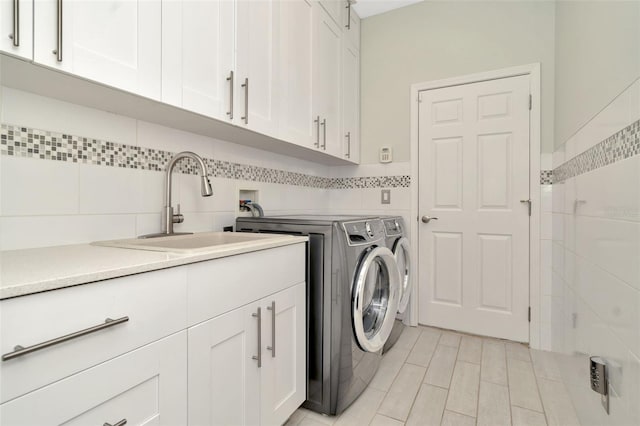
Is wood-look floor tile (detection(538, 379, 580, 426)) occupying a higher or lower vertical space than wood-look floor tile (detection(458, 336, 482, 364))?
lower

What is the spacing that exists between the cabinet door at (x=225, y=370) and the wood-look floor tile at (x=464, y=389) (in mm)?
1034

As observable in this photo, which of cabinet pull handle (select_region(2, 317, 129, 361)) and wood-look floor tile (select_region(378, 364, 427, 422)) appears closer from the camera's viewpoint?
cabinet pull handle (select_region(2, 317, 129, 361))

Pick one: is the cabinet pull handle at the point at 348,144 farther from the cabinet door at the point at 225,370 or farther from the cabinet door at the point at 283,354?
the cabinet door at the point at 225,370

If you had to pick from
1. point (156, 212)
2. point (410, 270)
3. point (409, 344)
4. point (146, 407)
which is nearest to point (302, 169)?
point (410, 270)

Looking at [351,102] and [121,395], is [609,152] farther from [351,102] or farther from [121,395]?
[351,102]

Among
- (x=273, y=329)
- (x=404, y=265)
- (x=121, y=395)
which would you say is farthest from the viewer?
(x=404, y=265)

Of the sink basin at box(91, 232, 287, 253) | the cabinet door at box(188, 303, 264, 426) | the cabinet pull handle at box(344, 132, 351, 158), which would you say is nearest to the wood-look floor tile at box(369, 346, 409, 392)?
the cabinet door at box(188, 303, 264, 426)

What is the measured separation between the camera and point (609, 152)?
45.0 inches

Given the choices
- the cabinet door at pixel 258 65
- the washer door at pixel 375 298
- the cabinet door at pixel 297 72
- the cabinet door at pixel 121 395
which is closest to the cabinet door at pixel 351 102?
the cabinet door at pixel 297 72

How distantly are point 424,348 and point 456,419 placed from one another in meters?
0.77

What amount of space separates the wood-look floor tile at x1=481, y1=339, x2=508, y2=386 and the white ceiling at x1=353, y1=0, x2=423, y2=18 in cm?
277

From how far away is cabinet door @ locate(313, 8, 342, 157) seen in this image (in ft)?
7.30

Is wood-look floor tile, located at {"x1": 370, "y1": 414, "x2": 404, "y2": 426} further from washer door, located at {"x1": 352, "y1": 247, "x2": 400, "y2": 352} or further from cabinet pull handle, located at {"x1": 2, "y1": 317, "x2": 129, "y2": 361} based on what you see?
cabinet pull handle, located at {"x1": 2, "y1": 317, "x2": 129, "y2": 361}

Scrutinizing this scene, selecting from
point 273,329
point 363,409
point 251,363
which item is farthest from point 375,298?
point 251,363
